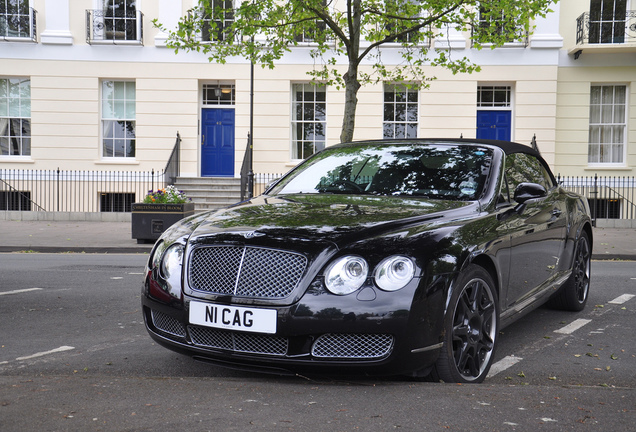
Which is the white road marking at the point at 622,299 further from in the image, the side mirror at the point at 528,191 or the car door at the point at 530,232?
the side mirror at the point at 528,191

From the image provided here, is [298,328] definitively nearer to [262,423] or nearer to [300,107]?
[262,423]

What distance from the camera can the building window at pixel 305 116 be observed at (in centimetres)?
2178

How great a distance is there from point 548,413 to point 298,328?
1280 millimetres

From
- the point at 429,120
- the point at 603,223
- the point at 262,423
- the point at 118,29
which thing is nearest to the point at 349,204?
the point at 262,423

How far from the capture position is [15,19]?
21344 millimetres

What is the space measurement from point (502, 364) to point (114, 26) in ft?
64.6

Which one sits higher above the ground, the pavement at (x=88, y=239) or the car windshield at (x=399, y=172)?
the car windshield at (x=399, y=172)

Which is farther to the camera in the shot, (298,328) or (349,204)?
(349,204)

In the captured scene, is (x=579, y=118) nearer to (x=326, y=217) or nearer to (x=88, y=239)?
(x=88, y=239)

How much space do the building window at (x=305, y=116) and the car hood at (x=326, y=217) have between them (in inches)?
677

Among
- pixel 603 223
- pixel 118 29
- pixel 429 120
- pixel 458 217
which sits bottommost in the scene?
pixel 603 223

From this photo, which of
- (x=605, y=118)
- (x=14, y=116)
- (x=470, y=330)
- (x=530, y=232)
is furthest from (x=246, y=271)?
(x=14, y=116)

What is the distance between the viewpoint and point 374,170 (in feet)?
16.6

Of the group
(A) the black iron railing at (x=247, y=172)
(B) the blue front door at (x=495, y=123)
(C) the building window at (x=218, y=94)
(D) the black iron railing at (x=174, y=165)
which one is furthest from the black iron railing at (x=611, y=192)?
(D) the black iron railing at (x=174, y=165)
